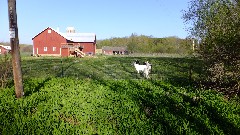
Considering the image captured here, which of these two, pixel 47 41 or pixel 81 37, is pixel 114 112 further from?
pixel 81 37

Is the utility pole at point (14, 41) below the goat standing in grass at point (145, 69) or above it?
above

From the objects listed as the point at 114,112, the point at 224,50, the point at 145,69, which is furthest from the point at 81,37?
the point at 114,112

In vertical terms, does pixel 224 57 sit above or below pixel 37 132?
above

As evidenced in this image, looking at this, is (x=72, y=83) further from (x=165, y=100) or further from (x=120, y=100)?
(x=165, y=100)

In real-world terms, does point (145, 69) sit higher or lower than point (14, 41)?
lower

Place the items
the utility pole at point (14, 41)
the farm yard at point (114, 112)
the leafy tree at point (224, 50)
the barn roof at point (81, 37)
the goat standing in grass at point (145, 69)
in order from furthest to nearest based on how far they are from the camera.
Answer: the barn roof at point (81, 37) → the goat standing in grass at point (145, 69) → the leafy tree at point (224, 50) → the utility pole at point (14, 41) → the farm yard at point (114, 112)

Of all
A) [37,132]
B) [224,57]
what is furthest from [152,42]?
[37,132]

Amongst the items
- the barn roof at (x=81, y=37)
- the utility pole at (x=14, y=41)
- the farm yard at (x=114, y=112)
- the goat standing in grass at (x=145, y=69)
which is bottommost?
the farm yard at (x=114, y=112)

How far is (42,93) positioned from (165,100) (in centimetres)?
461

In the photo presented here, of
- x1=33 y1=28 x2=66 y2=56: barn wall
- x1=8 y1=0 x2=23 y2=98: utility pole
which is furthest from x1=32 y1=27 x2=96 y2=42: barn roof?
x1=8 y1=0 x2=23 y2=98: utility pole

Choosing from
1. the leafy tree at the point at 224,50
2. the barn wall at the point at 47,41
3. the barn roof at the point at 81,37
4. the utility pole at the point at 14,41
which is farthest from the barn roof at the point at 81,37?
the utility pole at the point at 14,41

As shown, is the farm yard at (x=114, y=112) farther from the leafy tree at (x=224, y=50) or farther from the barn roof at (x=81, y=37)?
the barn roof at (x=81, y=37)

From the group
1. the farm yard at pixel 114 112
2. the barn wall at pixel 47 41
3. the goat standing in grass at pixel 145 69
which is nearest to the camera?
the farm yard at pixel 114 112

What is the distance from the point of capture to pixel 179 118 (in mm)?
8109
